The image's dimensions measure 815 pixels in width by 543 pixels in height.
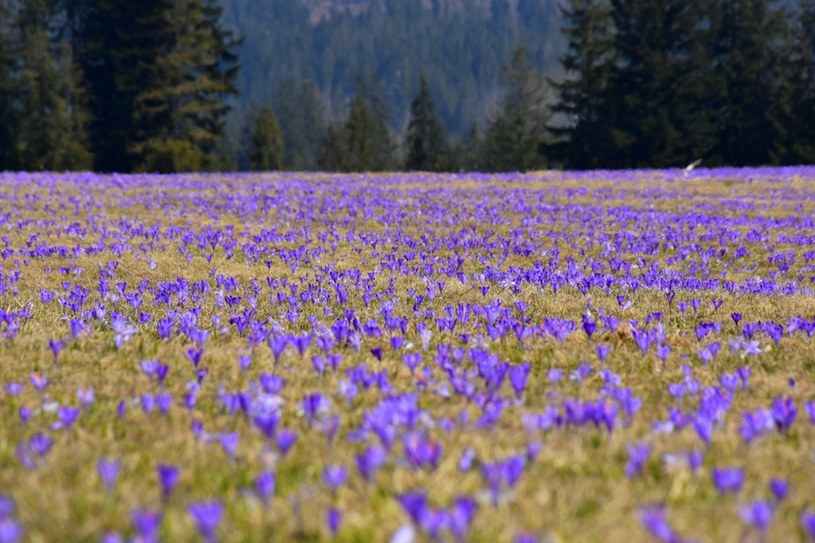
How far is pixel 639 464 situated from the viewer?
273 cm

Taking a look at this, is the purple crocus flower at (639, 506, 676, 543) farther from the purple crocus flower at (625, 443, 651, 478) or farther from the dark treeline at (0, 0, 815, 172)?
the dark treeline at (0, 0, 815, 172)

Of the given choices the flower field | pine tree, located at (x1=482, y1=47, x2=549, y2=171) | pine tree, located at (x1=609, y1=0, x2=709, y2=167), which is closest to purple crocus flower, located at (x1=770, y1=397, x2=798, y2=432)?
the flower field

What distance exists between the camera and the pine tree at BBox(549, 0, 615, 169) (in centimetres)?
5362

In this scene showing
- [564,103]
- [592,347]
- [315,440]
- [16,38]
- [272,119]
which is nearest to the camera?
[315,440]

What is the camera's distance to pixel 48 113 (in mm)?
46719

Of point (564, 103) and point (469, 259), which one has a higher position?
point (564, 103)

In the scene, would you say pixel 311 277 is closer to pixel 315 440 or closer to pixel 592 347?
pixel 592 347

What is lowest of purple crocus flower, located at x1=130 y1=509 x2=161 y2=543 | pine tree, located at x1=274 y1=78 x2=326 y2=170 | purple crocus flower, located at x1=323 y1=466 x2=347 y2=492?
purple crocus flower, located at x1=323 y1=466 x2=347 y2=492

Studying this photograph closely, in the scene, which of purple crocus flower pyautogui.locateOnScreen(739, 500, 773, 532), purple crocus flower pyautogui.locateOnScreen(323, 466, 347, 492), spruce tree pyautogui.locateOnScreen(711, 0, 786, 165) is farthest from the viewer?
spruce tree pyautogui.locateOnScreen(711, 0, 786, 165)

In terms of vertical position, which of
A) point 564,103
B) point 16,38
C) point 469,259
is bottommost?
point 469,259

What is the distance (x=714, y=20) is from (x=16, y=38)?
51.8m

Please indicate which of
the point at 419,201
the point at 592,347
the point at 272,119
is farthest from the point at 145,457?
the point at 272,119

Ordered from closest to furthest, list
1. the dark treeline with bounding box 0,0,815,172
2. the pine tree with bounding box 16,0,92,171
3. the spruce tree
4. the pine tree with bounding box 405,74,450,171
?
the pine tree with bounding box 16,0,92,171 < the dark treeline with bounding box 0,0,815,172 < the spruce tree < the pine tree with bounding box 405,74,450,171

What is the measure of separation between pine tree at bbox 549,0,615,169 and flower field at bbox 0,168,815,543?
4338cm
